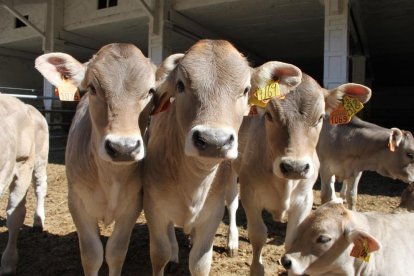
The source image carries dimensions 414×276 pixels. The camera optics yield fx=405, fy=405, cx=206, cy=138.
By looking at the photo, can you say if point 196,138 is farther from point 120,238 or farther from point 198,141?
point 120,238

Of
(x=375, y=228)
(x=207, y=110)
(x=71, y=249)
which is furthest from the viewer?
(x=71, y=249)

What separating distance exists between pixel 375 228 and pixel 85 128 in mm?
2509

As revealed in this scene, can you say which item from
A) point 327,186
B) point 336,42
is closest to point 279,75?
point 327,186

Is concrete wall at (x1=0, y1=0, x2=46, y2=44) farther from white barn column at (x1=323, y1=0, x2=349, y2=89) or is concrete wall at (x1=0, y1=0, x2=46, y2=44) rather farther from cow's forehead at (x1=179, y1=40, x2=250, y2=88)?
cow's forehead at (x1=179, y1=40, x2=250, y2=88)

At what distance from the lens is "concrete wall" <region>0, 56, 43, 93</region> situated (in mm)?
19938

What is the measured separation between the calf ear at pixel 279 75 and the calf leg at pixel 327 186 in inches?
131

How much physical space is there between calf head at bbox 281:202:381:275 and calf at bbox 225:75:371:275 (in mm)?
377

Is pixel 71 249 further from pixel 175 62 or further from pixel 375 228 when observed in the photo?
pixel 375 228

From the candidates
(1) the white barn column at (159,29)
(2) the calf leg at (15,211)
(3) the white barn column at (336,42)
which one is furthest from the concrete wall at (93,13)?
(2) the calf leg at (15,211)

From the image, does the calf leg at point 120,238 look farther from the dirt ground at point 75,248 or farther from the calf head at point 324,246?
the calf head at point 324,246

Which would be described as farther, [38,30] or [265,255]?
[38,30]

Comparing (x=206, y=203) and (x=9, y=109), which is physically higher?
(x=9, y=109)

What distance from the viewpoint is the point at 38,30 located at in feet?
52.3

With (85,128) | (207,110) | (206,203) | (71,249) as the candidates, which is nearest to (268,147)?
(206,203)
